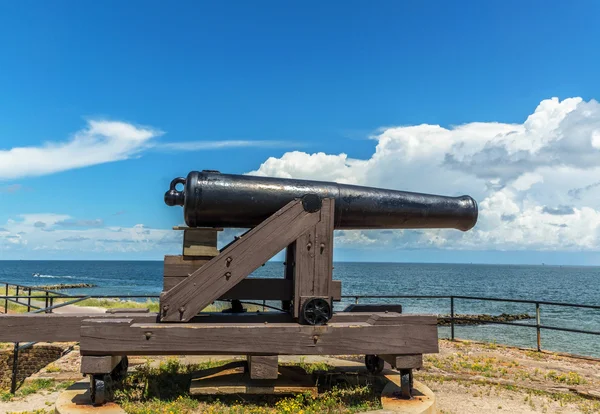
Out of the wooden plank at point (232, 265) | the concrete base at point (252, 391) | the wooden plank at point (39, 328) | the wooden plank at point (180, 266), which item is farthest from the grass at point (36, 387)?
the wooden plank at point (232, 265)

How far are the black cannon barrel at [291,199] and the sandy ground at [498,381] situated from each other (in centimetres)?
206

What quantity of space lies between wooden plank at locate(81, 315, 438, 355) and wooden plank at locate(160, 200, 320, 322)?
0.18m

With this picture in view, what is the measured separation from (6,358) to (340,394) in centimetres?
687

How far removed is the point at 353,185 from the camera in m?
→ 5.49

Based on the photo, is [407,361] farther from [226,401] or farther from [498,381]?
[498,381]

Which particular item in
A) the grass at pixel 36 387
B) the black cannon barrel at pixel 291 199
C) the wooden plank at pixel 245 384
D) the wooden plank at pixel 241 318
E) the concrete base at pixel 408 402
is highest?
the black cannon barrel at pixel 291 199

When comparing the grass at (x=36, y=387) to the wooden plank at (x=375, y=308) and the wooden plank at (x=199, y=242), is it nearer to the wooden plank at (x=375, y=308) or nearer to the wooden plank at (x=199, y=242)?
the wooden plank at (x=199, y=242)

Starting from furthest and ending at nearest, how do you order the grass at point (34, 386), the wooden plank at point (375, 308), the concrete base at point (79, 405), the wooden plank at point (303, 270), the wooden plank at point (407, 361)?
1. the grass at point (34, 386)
2. the wooden plank at point (375, 308)
3. the wooden plank at point (407, 361)
4. the wooden plank at point (303, 270)
5. the concrete base at point (79, 405)

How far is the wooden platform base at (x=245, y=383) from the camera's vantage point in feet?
17.1

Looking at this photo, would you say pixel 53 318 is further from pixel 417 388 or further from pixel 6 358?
pixel 6 358

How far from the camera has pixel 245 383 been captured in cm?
531

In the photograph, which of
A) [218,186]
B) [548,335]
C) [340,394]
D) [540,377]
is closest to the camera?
[218,186]

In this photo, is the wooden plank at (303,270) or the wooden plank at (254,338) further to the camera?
the wooden plank at (303,270)

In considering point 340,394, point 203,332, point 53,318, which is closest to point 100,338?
point 53,318
